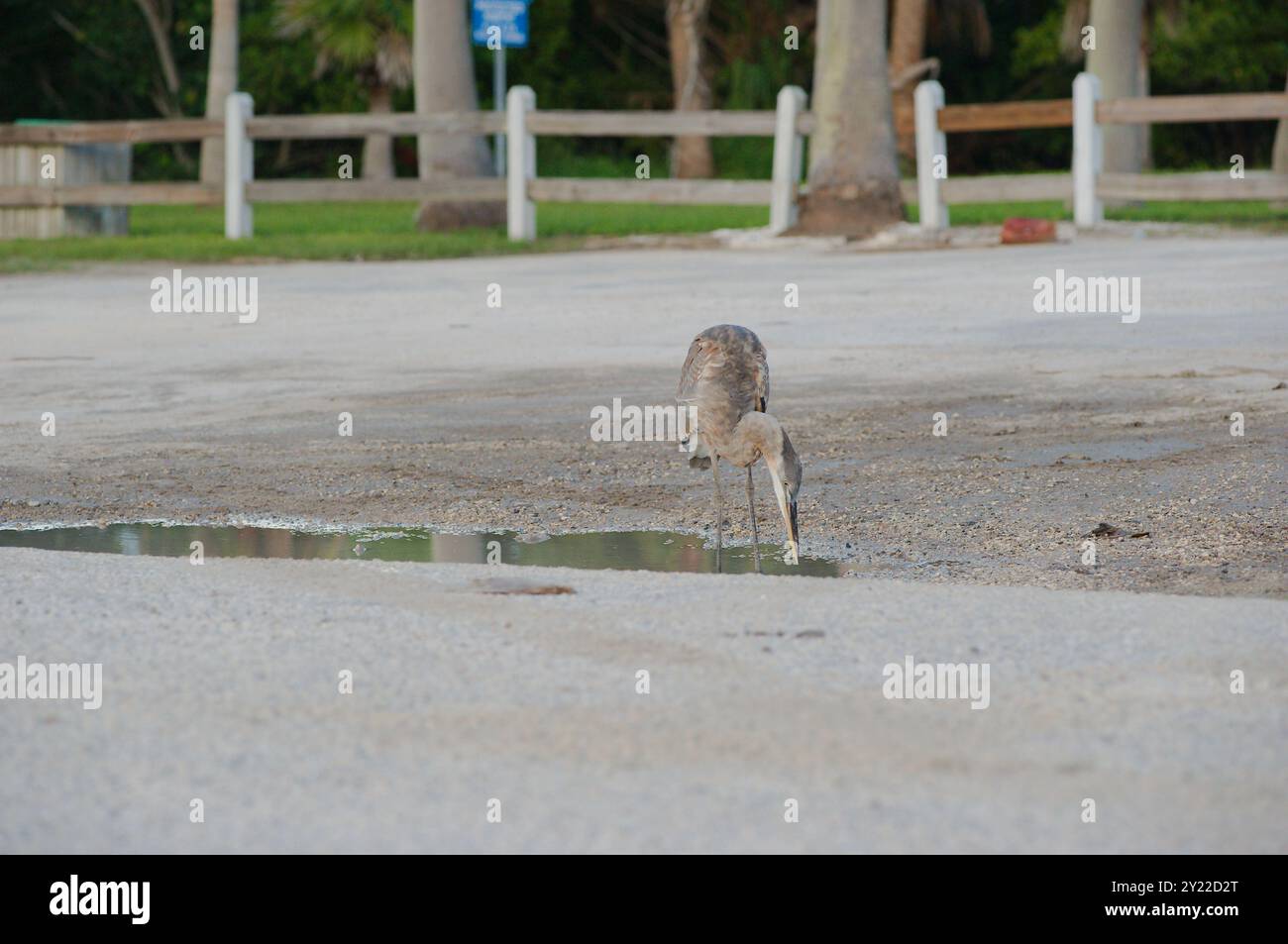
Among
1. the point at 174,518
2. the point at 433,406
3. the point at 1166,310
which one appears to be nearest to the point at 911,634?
the point at 174,518

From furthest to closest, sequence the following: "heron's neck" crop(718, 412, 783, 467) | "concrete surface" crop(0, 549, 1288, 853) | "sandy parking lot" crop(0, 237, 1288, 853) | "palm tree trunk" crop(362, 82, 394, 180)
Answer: "palm tree trunk" crop(362, 82, 394, 180) → "heron's neck" crop(718, 412, 783, 467) → "sandy parking lot" crop(0, 237, 1288, 853) → "concrete surface" crop(0, 549, 1288, 853)

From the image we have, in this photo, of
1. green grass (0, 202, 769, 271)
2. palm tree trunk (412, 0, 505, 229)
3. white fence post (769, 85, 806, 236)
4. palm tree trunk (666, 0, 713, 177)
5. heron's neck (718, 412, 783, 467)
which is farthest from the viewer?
palm tree trunk (666, 0, 713, 177)

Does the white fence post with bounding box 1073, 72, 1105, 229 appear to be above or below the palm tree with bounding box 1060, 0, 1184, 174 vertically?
below

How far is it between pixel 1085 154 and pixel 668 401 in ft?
37.5

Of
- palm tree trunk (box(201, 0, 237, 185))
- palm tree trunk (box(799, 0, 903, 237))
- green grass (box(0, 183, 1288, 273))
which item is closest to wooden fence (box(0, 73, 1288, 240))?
palm tree trunk (box(799, 0, 903, 237))

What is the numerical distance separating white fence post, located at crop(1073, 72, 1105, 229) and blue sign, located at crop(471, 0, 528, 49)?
7.89 meters

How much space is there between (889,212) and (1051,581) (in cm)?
1487

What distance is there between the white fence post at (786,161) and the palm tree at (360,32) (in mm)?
13715

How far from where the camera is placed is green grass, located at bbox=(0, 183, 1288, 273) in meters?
20.3

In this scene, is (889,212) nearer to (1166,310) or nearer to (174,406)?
(1166,310)

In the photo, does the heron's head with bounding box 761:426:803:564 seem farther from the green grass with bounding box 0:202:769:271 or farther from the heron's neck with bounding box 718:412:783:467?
the green grass with bounding box 0:202:769:271

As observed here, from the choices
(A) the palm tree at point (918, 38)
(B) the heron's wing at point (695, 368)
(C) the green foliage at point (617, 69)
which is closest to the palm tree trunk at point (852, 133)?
(A) the palm tree at point (918, 38)

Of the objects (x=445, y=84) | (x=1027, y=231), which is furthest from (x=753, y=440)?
(x=445, y=84)

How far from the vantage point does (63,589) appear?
6520 mm
